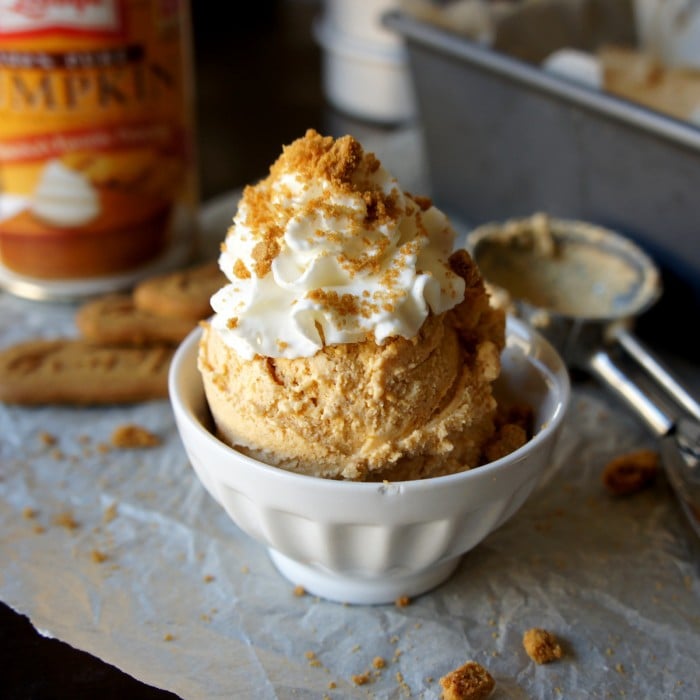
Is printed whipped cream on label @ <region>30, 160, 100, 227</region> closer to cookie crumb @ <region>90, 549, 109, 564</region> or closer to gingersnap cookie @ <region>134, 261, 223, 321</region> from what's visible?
gingersnap cookie @ <region>134, 261, 223, 321</region>

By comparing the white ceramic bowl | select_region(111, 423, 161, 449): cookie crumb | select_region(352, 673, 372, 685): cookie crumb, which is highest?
the white ceramic bowl

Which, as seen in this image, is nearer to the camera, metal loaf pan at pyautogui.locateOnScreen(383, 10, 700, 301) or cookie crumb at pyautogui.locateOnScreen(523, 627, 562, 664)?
cookie crumb at pyautogui.locateOnScreen(523, 627, 562, 664)

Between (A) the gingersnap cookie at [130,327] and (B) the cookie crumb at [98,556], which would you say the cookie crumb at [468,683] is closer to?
(B) the cookie crumb at [98,556]

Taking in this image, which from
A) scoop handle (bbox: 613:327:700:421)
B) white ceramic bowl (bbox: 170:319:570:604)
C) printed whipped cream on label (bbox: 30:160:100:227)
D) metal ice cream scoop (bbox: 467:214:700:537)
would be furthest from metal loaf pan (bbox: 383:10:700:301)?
printed whipped cream on label (bbox: 30:160:100:227)

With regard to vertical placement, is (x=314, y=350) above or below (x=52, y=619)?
above

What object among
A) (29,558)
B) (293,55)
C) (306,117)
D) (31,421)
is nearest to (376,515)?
(29,558)

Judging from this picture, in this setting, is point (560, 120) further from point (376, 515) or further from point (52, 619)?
point (52, 619)
